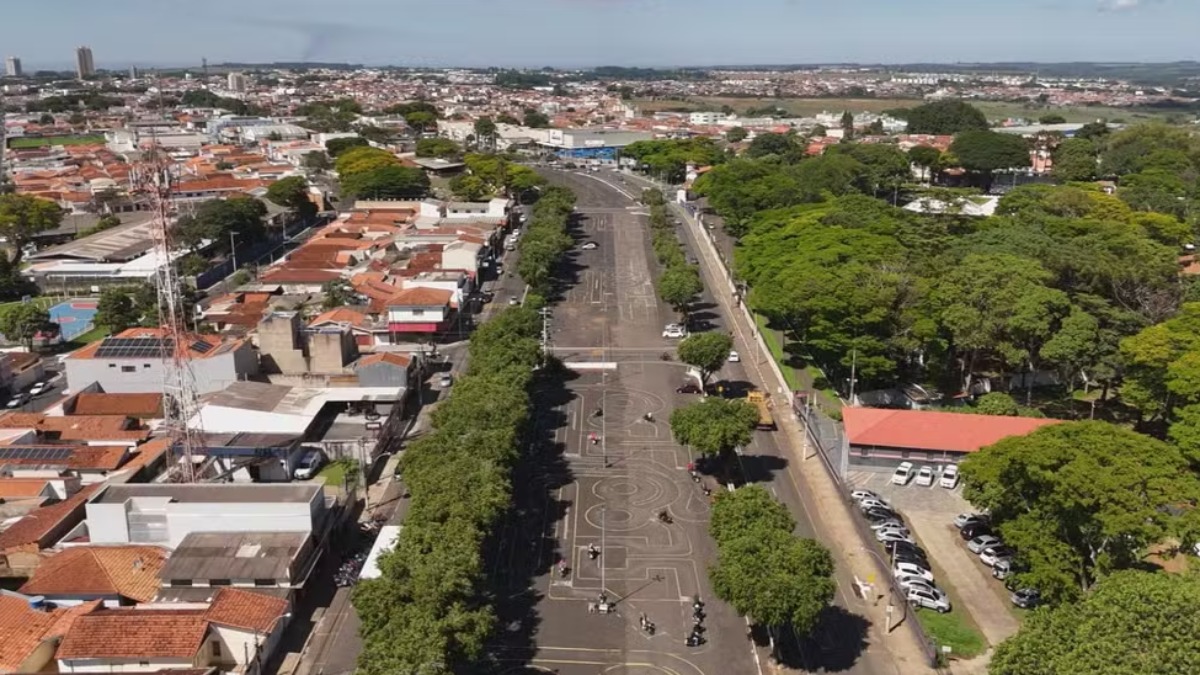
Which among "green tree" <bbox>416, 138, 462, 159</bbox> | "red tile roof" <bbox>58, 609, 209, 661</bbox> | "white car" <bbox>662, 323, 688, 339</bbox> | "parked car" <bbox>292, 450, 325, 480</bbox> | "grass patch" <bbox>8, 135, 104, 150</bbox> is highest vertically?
"grass patch" <bbox>8, 135, 104, 150</bbox>

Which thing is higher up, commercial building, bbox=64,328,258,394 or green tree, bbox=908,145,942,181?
green tree, bbox=908,145,942,181

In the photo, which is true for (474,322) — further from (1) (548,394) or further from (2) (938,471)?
(2) (938,471)

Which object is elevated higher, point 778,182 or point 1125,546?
point 778,182

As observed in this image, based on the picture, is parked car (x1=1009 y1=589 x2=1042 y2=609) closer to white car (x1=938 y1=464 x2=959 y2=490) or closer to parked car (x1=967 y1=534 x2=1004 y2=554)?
parked car (x1=967 y1=534 x2=1004 y2=554)

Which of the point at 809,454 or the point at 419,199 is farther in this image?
the point at 419,199

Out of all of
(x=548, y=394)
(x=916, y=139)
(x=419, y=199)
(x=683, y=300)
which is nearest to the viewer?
(x=548, y=394)

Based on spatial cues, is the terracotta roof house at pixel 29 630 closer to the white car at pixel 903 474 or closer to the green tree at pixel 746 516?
the green tree at pixel 746 516

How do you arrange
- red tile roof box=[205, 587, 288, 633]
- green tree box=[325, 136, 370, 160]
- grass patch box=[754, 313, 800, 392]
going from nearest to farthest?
red tile roof box=[205, 587, 288, 633], grass patch box=[754, 313, 800, 392], green tree box=[325, 136, 370, 160]

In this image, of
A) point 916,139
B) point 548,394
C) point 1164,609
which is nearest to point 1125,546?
point 1164,609

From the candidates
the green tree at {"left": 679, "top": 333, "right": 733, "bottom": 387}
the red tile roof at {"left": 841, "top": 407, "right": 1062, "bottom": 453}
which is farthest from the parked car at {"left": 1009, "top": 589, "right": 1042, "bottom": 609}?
the green tree at {"left": 679, "top": 333, "right": 733, "bottom": 387}
